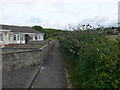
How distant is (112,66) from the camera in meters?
2.99

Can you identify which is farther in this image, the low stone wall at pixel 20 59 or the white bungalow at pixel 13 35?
the white bungalow at pixel 13 35

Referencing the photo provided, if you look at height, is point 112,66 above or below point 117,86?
above

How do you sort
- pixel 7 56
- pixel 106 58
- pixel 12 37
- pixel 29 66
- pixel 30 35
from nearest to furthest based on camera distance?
pixel 106 58
pixel 7 56
pixel 29 66
pixel 12 37
pixel 30 35

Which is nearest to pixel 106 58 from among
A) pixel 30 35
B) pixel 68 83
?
pixel 68 83

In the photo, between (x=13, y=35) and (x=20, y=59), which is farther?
(x=13, y=35)

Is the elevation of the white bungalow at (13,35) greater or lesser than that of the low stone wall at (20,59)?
greater

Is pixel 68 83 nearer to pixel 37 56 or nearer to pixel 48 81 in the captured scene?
pixel 48 81

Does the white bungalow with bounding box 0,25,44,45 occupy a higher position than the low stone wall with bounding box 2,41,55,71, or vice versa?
the white bungalow with bounding box 0,25,44,45

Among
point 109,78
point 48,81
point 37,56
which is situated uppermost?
point 109,78

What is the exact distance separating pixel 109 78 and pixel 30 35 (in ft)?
120

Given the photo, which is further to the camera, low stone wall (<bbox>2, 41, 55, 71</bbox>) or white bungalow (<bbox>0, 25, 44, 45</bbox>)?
white bungalow (<bbox>0, 25, 44, 45</bbox>)

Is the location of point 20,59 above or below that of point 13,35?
below

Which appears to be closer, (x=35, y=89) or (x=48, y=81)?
(x=35, y=89)

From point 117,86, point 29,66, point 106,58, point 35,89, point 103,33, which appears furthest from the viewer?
point 29,66
